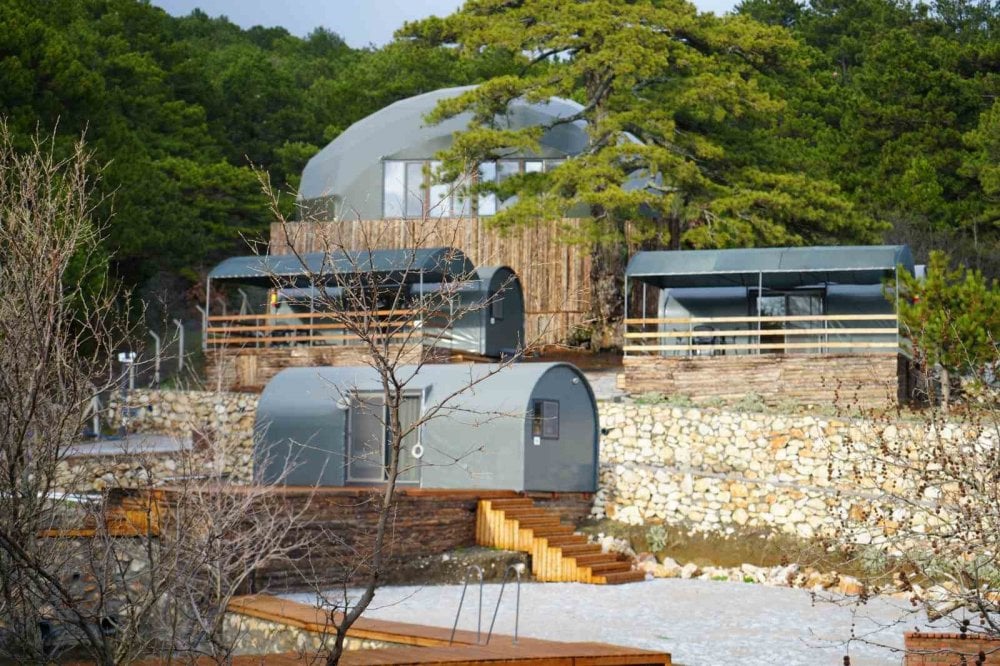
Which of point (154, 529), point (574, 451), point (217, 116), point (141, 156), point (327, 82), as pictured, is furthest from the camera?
point (327, 82)

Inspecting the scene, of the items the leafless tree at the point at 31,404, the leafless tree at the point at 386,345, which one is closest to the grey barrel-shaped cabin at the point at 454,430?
the leafless tree at the point at 386,345

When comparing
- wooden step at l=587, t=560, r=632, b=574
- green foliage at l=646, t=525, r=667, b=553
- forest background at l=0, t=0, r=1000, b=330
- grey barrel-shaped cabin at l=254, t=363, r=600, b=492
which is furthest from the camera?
forest background at l=0, t=0, r=1000, b=330

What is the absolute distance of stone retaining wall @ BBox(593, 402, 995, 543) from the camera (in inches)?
859

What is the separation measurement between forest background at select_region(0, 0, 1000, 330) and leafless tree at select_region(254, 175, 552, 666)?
457cm

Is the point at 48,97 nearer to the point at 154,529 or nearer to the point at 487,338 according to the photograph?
the point at 487,338

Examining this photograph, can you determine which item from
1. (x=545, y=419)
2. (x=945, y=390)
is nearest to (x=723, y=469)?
(x=545, y=419)

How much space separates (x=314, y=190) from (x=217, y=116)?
980 cm

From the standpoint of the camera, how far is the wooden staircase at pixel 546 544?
18.9 metres

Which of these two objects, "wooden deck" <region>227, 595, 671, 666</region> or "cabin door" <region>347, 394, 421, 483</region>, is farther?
"cabin door" <region>347, 394, 421, 483</region>

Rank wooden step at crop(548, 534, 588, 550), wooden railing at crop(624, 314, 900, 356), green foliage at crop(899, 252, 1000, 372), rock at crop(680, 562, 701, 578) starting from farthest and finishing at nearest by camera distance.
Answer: wooden railing at crop(624, 314, 900, 356) → green foliage at crop(899, 252, 1000, 372) → rock at crop(680, 562, 701, 578) → wooden step at crop(548, 534, 588, 550)

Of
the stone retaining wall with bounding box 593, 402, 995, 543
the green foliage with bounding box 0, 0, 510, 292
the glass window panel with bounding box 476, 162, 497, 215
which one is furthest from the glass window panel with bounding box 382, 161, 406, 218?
the stone retaining wall with bounding box 593, 402, 995, 543

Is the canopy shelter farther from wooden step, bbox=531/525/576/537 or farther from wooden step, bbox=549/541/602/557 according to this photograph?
wooden step, bbox=549/541/602/557

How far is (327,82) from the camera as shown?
171 ft

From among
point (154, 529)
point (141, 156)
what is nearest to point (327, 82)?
point (141, 156)
